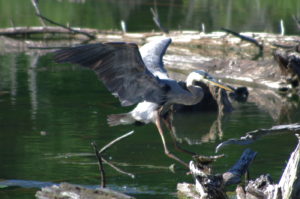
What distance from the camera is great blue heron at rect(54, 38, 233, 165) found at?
7.51 metres

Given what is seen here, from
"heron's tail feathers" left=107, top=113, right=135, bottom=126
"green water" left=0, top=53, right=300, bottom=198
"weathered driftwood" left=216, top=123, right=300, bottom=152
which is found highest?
"weathered driftwood" left=216, top=123, right=300, bottom=152

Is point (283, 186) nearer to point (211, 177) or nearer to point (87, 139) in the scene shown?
point (211, 177)

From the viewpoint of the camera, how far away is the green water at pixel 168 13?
24.2 m

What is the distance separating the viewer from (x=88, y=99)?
13453 millimetres

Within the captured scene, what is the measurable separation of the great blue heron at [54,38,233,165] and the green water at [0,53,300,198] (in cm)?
60

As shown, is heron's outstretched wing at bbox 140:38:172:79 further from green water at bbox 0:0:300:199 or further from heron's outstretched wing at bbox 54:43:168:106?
green water at bbox 0:0:300:199

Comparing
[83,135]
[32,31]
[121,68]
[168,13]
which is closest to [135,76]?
[121,68]

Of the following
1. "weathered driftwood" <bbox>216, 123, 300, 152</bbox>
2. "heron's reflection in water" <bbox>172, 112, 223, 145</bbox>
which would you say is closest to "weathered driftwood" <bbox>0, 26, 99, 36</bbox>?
"heron's reflection in water" <bbox>172, 112, 223, 145</bbox>

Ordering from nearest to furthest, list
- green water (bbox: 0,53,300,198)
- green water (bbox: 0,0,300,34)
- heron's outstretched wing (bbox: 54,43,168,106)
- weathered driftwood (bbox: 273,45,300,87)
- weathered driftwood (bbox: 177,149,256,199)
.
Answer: weathered driftwood (bbox: 177,149,256,199) → heron's outstretched wing (bbox: 54,43,168,106) → green water (bbox: 0,53,300,198) → weathered driftwood (bbox: 273,45,300,87) → green water (bbox: 0,0,300,34)

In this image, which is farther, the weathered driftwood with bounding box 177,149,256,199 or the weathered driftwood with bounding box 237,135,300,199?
the weathered driftwood with bounding box 177,149,256,199

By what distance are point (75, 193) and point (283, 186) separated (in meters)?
1.95

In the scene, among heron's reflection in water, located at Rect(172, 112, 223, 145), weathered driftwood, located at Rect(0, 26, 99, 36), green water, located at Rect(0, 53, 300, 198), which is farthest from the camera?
weathered driftwood, located at Rect(0, 26, 99, 36)

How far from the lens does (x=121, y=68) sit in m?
8.03

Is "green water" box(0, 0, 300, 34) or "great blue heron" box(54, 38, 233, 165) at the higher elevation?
"great blue heron" box(54, 38, 233, 165)
